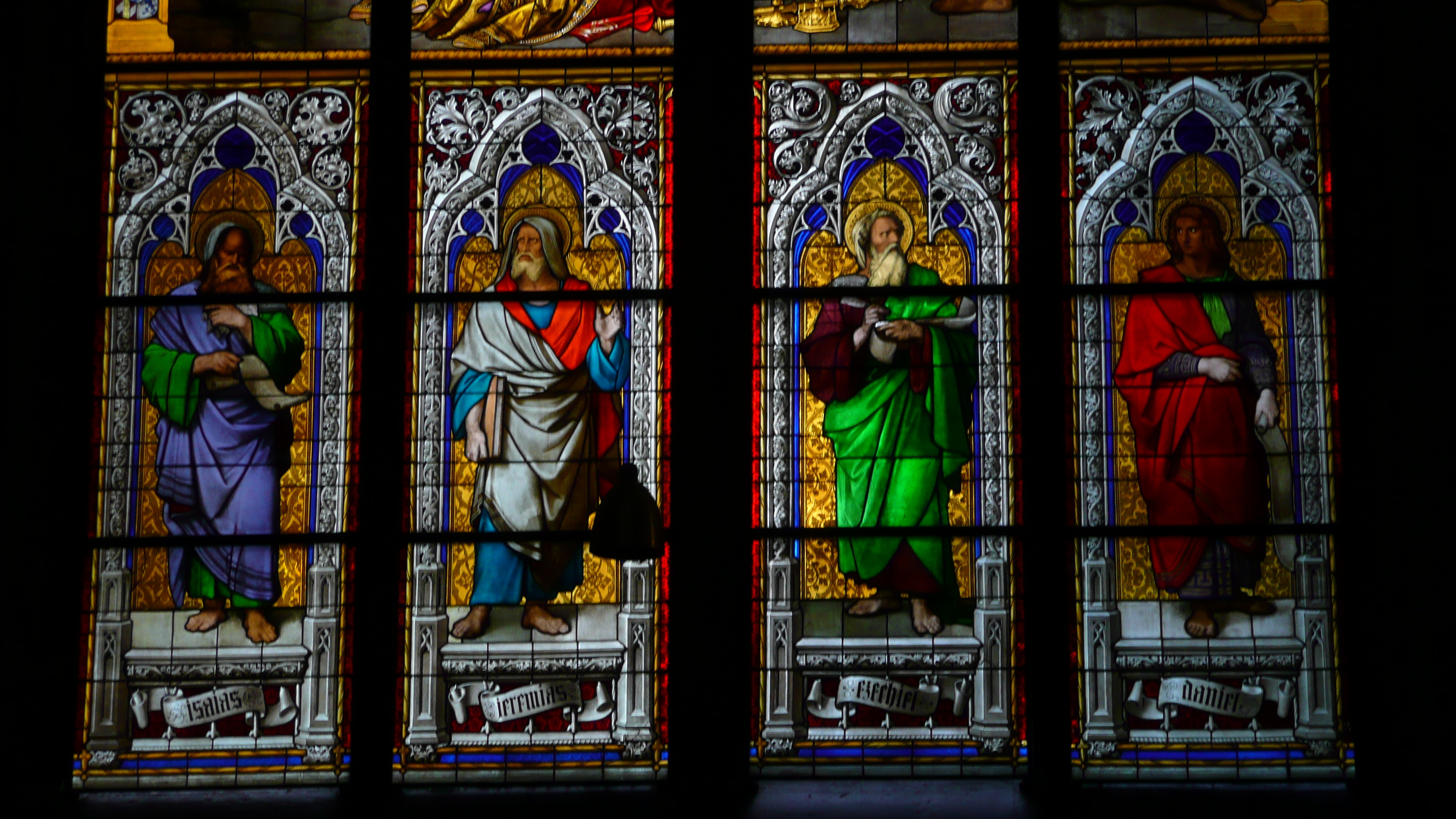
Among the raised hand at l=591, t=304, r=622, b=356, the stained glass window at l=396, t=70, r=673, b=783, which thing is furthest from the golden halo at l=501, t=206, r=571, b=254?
the raised hand at l=591, t=304, r=622, b=356

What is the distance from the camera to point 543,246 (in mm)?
5137

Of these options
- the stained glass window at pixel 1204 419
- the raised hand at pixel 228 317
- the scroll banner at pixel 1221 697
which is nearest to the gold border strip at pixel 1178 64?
the stained glass window at pixel 1204 419

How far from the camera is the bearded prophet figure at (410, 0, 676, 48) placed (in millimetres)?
5277

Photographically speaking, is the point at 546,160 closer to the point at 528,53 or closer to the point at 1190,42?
the point at 528,53

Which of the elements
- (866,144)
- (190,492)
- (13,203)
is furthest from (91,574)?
(866,144)

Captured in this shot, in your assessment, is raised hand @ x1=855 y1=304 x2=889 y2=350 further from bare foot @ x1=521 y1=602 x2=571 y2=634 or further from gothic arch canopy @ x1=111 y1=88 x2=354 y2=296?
gothic arch canopy @ x1=111 y1=88 x2=354 y2=296

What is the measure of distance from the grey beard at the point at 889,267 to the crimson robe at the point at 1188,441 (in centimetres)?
79

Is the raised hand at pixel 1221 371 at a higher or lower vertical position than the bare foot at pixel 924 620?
higher

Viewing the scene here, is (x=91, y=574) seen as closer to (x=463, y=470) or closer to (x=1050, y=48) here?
(x=463, y=470)

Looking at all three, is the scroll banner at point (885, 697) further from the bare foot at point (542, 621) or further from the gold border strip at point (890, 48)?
the gold border strip at point (890, 48)

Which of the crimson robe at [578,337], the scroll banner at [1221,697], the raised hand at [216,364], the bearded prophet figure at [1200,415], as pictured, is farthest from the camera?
the raised hand at [216,364]

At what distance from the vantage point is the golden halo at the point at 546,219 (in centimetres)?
513

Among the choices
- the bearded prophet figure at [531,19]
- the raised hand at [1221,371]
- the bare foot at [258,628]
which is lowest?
the bare foot at [258,628]

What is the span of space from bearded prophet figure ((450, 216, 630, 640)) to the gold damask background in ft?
5.55
